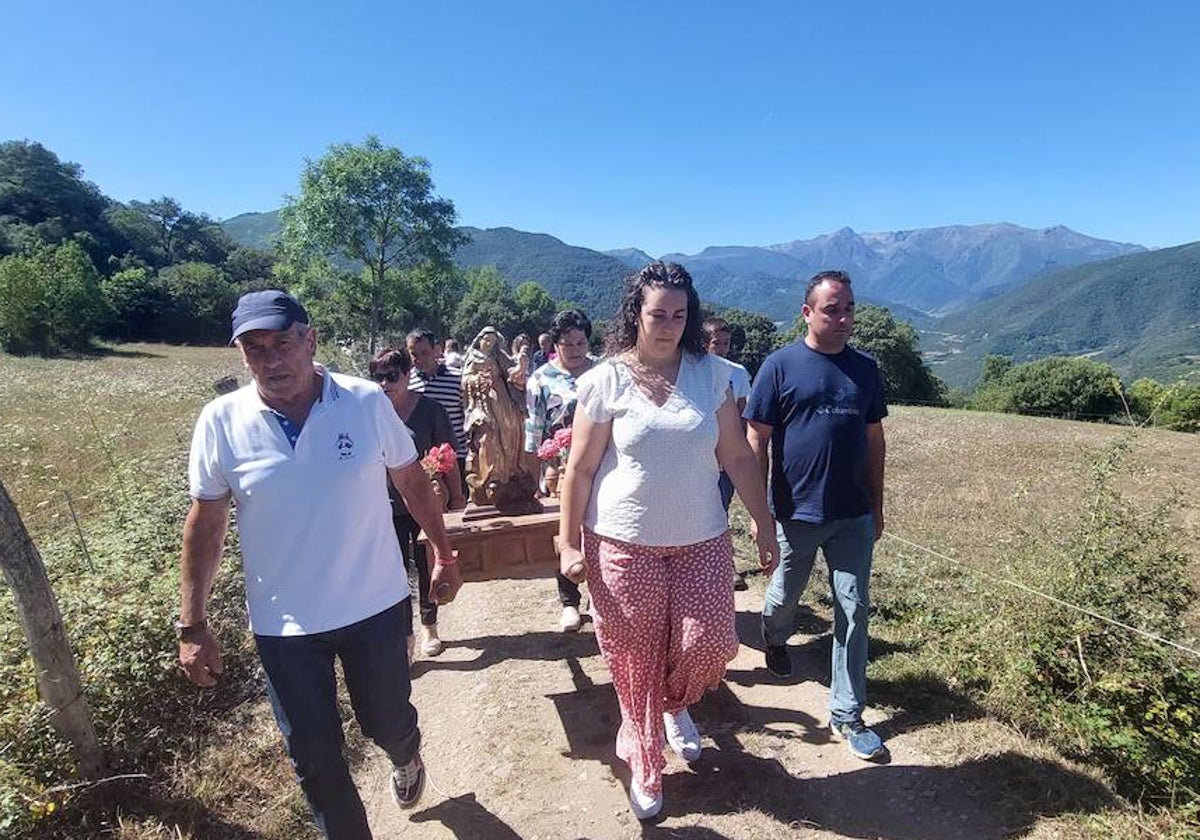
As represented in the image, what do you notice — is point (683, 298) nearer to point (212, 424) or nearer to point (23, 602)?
point (212, 424)

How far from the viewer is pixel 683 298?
2756mm

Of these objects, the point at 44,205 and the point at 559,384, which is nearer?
the point at 559,384

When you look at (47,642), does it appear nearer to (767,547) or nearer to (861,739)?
(767,547)

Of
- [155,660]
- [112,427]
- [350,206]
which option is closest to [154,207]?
[350,206]

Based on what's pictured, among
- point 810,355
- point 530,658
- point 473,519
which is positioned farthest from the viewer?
point 530,658

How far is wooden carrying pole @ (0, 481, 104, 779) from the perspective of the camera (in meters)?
2.61

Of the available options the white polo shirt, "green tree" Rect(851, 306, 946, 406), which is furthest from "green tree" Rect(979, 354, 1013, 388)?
the white polo shirt

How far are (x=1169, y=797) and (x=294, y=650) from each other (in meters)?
3.57

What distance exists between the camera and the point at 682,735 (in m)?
3.27

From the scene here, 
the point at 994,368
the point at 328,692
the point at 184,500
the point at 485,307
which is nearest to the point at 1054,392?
the point at 994,368

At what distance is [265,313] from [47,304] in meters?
47.6

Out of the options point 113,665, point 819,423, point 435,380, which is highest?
point 435,380

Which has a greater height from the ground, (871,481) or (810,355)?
(810,355)

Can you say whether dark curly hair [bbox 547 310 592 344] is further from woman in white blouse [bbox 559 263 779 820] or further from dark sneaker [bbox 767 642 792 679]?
dark sneaker [bbox 767 642 792 679]
